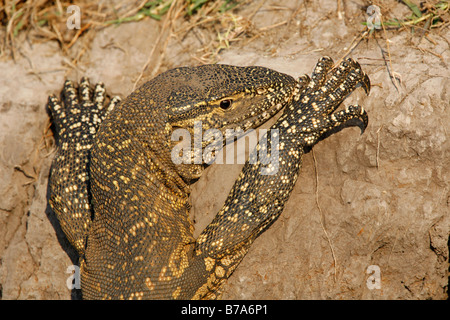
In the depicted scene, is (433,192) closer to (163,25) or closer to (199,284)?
(199,284)

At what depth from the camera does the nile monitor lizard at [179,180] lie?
15.5 feet

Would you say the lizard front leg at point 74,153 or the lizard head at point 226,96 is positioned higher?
the lizard head at point 226,96

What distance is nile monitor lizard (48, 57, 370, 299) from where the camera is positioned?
15.5 ft

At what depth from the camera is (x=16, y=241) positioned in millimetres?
6203

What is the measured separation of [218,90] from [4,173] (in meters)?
3.49

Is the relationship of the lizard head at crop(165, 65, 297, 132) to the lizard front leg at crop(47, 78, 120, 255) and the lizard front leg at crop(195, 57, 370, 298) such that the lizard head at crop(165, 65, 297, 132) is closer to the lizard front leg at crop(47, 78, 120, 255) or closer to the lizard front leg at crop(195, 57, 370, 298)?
the lizard front leg at crop(195, 57, 370, 298)

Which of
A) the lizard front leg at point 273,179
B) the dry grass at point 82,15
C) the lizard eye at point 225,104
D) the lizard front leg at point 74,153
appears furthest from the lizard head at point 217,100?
the dry grass at point 82,15

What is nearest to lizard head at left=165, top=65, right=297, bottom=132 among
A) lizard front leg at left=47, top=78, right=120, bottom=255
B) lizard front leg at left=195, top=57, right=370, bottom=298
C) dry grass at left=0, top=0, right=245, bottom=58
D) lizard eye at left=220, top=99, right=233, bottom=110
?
lizard eye at left=220, top=99, right=233, bottom=110

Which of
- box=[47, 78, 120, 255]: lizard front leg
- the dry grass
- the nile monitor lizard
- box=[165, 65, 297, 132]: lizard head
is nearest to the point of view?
the nile monitor lizard

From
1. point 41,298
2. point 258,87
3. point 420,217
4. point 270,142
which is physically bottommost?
point 41,298

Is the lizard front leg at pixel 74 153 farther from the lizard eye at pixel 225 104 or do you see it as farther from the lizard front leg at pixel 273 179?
the lizard eye at pixel 225 104

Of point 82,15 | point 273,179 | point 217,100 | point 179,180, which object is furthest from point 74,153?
point 82,15

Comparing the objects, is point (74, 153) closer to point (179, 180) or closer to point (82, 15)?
point (179, 180)

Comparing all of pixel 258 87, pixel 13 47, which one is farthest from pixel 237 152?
pixel 13 47
